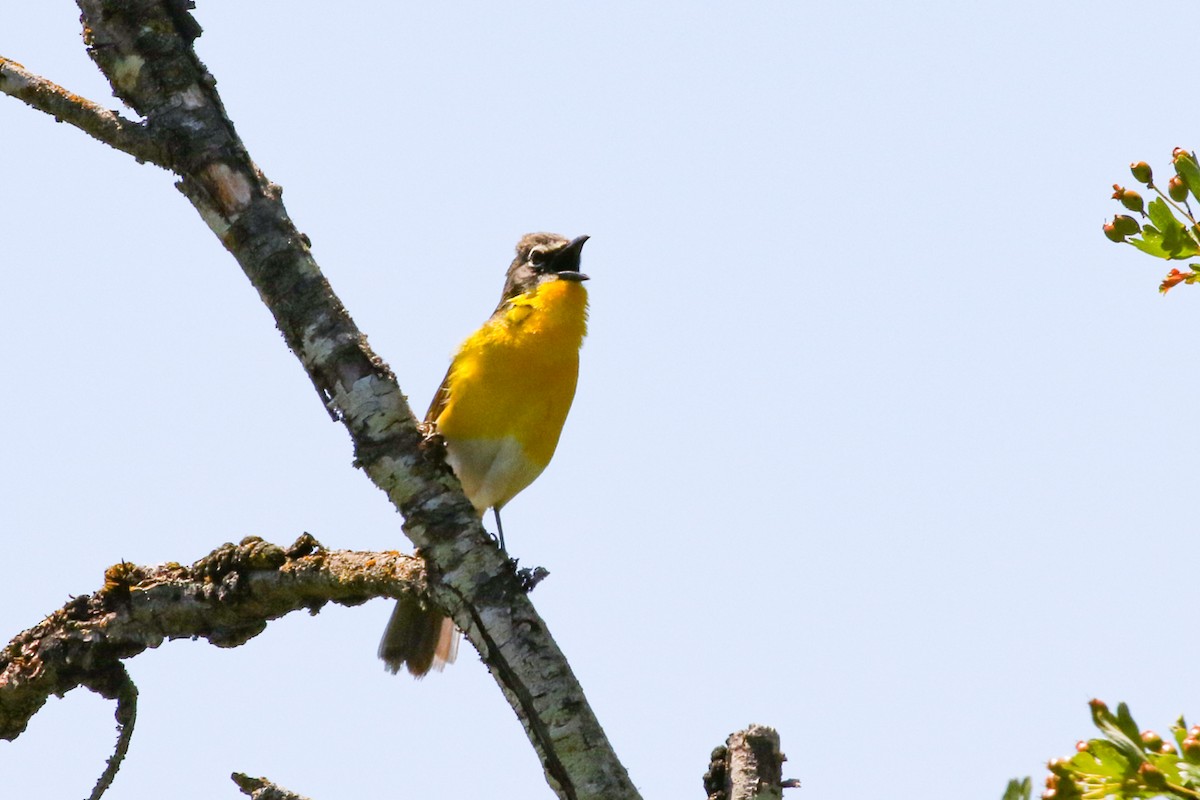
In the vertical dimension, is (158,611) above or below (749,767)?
above

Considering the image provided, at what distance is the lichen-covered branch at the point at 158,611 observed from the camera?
19.0 ft

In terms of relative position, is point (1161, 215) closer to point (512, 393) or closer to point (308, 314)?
point (308, 314)

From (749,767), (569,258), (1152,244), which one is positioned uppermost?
(569,258)

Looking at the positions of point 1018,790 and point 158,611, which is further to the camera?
point 158,611

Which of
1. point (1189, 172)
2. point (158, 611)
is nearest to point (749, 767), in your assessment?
point (1189, 172)

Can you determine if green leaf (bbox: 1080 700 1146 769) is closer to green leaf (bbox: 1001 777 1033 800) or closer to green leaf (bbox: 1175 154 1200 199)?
green leaf (bbox: 1001 777 1033 800)

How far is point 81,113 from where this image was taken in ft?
18.1

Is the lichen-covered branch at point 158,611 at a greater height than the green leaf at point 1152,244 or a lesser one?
greater

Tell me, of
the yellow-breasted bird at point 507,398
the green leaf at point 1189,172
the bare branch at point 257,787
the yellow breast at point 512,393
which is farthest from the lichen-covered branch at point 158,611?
the green leaf at point 1189,172

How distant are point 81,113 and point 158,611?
6.75 feet

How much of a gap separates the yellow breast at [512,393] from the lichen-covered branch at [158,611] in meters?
2.06

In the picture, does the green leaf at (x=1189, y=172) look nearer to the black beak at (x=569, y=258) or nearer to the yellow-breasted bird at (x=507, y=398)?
the yellow-breasted bird at (x=507, y=398)

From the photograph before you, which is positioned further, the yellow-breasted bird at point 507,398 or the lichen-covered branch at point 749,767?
the yellow-breasted bird at point 507,398

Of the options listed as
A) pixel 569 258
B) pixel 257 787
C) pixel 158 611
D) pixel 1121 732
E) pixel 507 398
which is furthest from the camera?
pixel 569 258
